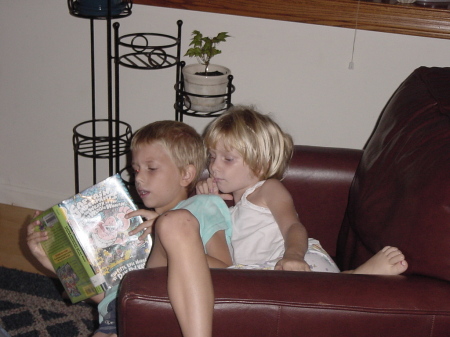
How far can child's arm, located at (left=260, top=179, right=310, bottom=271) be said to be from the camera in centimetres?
140

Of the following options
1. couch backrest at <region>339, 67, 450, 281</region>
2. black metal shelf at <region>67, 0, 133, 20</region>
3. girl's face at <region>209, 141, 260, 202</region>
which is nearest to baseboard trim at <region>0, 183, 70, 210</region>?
black metal shelf at <region>67, 0, 133, 20</region>

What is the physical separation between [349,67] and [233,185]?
0.74m

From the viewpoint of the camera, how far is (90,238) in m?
1.52

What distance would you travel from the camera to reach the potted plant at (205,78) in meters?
2.05

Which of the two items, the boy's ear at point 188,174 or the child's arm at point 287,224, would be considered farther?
the boy's ear at point 188,174

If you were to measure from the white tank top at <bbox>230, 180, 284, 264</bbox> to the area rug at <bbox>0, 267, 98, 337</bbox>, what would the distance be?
67 cm

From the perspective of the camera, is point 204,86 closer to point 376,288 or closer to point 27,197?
point 376,288

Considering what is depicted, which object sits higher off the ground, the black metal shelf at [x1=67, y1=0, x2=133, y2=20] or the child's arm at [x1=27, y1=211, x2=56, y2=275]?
the black metal shelf at [x1=67, y1=0, x2=133, y2=20]

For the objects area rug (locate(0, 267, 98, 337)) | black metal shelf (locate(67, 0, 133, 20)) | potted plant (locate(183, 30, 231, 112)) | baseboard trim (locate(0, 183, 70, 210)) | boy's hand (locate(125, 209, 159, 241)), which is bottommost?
area rug (locate(0, 267, 98, 337))

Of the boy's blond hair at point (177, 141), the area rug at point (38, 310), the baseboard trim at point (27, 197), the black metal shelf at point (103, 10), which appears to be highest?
the black metal shelf at point (103, 10)

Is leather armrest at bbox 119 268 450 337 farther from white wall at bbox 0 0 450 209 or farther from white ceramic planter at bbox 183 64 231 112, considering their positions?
white wall at bbox 0 0 450 209

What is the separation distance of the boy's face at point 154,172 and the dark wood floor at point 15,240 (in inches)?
35.0

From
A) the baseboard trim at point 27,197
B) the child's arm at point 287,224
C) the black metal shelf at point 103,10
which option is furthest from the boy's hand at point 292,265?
the baseboard trim at point 27,197

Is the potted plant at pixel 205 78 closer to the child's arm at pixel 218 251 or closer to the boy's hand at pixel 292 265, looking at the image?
the child's arm at pixel 218 251
